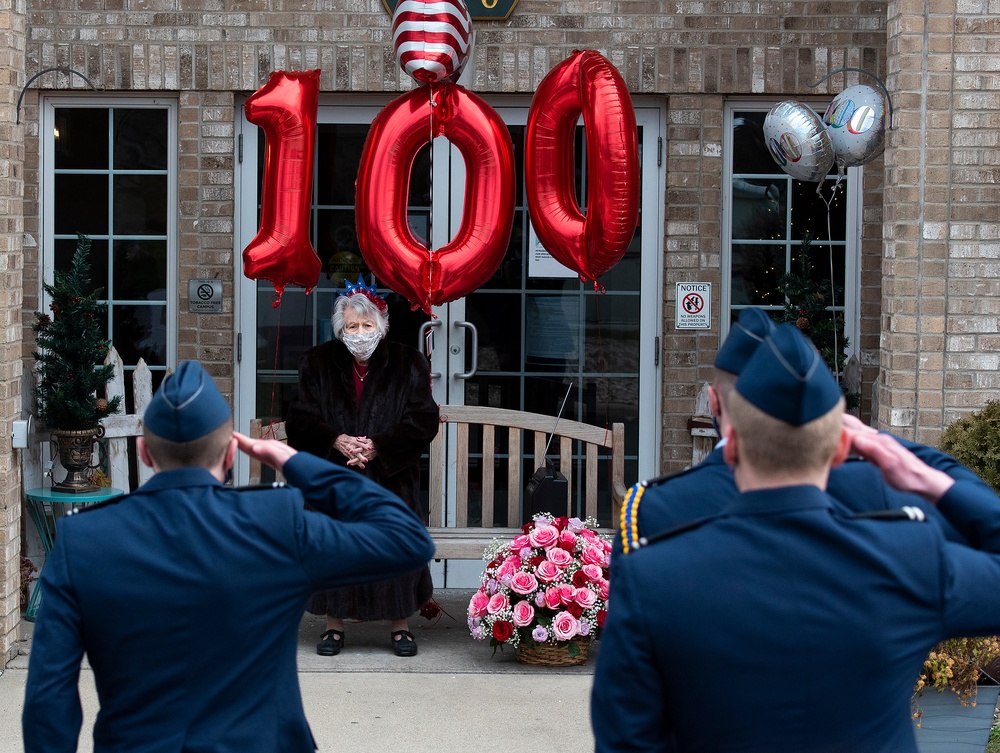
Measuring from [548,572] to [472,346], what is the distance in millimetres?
1718

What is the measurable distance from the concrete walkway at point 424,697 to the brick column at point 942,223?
157 centimetres

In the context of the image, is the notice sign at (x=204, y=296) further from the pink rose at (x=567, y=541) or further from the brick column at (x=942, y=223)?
the brick column at (x=942, y=223)

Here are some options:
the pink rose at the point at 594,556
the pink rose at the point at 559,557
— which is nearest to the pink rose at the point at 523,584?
the pink rose at the point at 559,557

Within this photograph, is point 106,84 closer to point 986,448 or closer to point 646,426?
point 646,426

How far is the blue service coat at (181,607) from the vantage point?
2.07 m

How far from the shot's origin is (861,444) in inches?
77.0

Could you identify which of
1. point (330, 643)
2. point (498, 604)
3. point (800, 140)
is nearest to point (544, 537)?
point (498, 604)

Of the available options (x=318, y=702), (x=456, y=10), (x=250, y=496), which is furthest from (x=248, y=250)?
(x=250, y=496)

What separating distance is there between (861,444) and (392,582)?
334 centimetres

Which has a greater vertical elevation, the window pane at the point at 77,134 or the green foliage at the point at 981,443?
the window pane at the point at 77,134

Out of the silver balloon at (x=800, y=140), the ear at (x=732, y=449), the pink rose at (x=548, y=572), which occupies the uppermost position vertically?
the silver balloon at (x=800, y=140)

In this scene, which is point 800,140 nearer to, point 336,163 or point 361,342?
point 361,342

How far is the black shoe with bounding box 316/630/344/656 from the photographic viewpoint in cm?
507

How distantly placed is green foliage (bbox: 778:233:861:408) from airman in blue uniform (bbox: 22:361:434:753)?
4.15 m
